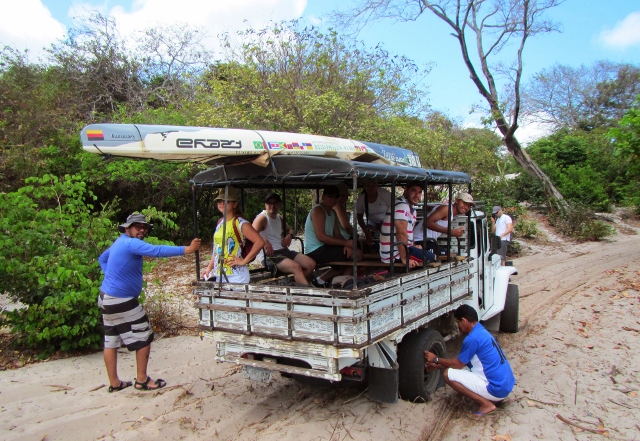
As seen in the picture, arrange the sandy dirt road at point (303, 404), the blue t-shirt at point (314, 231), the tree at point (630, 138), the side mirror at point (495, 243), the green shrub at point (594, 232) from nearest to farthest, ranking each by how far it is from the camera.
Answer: the sandy dirt road at point (303, 404) < the blue t-shirt at point (314, 231) < the side mirror at point (495, 243) < the tree at point (630, 138) < the green shrub at point (594, 232)

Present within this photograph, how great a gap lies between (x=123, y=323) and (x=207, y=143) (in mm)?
2193

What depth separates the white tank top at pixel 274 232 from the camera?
5723 millimetres

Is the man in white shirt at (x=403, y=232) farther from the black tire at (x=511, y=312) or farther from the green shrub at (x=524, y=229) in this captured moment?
the green shrub at (x=524, y=229)

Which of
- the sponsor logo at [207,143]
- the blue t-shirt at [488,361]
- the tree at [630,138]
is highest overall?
the tree at [630,138]

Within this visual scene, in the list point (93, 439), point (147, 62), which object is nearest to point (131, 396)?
point (93, 439)

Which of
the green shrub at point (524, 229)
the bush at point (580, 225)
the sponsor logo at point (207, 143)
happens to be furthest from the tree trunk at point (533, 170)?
the sponsor logo at point (207, 143)

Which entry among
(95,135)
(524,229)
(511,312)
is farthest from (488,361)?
(524,229)

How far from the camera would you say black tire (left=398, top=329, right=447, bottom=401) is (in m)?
4.40

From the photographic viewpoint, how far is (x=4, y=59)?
14000 mm

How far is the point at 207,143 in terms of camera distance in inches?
147

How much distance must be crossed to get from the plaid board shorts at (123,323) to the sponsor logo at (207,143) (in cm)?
194

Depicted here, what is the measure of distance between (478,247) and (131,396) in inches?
171

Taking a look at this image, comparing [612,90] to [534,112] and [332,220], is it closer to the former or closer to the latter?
[534,112]

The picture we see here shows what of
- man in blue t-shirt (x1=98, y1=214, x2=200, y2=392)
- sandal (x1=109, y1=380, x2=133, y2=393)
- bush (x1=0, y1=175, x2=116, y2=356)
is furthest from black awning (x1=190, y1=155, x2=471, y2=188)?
sandal (x1=109, y1=380, x2=133, y2=393)
